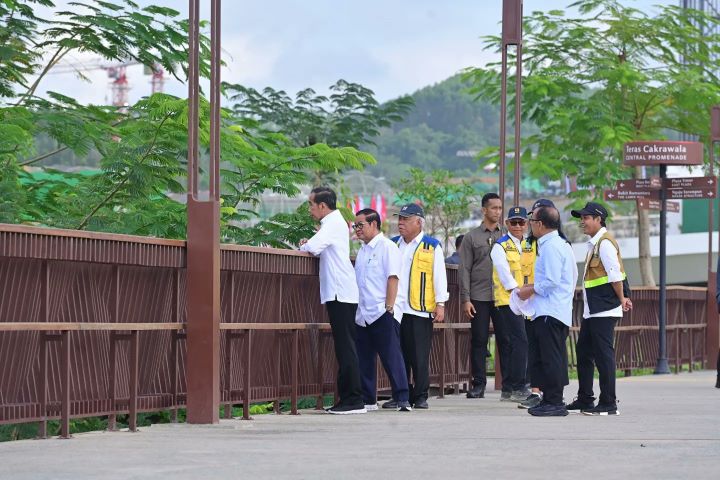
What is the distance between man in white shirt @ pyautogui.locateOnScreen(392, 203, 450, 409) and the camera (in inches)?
557

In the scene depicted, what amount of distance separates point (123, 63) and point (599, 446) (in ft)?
43.2

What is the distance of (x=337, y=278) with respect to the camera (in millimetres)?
12953

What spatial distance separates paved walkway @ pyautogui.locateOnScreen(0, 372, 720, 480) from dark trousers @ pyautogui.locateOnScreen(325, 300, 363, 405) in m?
0.26

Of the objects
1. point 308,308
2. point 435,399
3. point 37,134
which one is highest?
point 37,134

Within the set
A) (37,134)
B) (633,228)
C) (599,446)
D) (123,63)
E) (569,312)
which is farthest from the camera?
(633,228)

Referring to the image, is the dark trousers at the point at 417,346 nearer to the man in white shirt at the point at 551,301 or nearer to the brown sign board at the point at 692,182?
the man in white shirt at the point at 551,301

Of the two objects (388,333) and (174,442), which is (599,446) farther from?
(388,333)

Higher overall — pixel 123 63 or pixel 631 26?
pixel 631 26

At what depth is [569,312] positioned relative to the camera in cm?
1309

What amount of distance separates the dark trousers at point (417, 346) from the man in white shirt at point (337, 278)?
121cm

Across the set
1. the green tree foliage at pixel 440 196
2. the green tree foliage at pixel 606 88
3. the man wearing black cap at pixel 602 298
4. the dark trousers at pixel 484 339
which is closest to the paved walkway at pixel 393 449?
the man wearing black cap at pixel 602 298

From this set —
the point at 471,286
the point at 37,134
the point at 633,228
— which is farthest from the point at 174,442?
the point at 633,228

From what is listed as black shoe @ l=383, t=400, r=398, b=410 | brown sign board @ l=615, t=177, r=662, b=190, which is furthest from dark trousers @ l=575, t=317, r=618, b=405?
brown sign board @ l=615, t=177, r=662, b=190

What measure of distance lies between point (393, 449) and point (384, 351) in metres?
4.31
